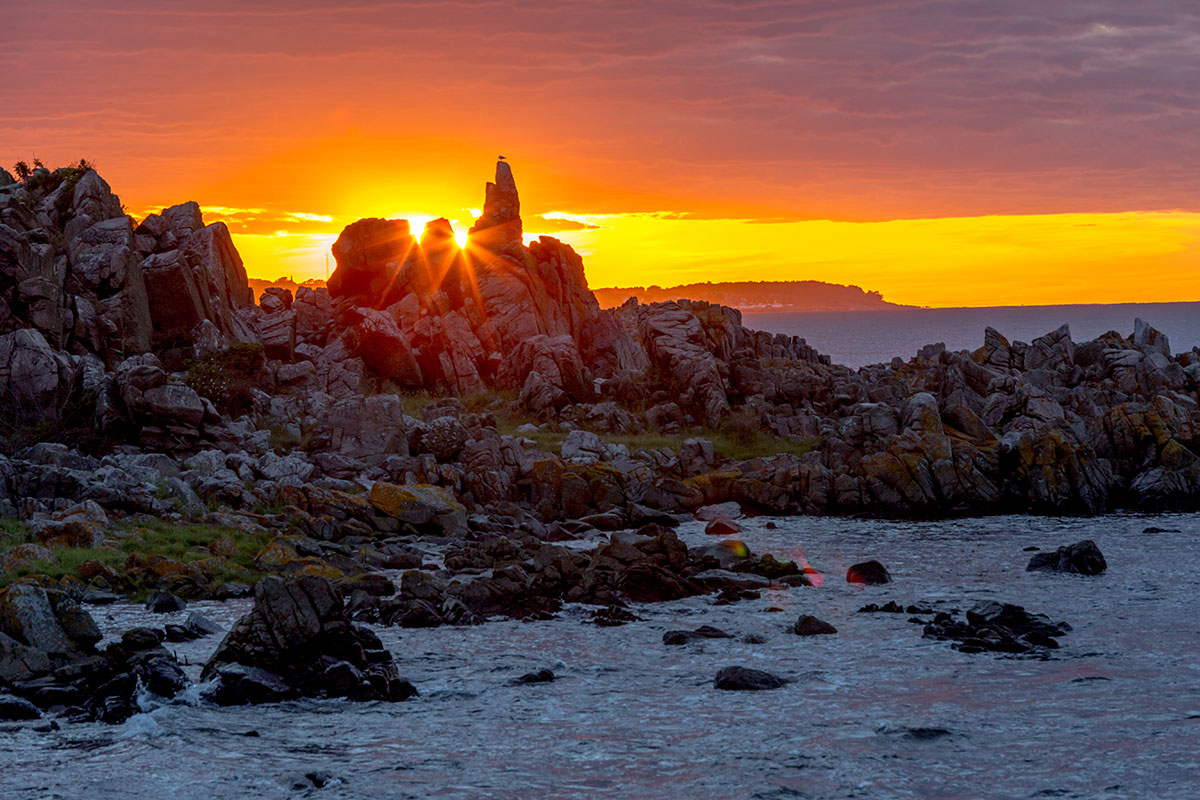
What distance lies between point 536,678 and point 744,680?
5601 millimetres

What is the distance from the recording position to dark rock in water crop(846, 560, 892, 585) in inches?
1702

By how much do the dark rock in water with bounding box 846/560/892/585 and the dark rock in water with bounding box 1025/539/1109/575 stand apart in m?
6.18

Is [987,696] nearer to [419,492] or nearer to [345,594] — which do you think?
[345,594]

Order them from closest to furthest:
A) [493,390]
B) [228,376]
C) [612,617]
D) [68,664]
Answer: [68,664]
[612,617]
[228,376]
[493,390]

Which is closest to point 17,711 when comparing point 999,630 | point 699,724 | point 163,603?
point 163,603

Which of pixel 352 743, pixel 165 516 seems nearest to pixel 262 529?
pixel 165 516

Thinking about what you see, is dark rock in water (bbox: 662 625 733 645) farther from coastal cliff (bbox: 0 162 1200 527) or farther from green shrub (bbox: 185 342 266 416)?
green shrub (bbox: 185 342 266 416)

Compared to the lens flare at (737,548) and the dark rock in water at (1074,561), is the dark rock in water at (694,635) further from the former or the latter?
the dark rock in water at (1074,561)

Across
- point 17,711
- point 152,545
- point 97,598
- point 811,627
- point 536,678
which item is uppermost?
point 152,545

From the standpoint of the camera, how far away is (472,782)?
2320 cm

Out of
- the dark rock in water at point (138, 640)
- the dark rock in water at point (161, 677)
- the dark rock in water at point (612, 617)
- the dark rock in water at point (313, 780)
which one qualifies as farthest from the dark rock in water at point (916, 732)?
the dark rock in water at point (138, 640)

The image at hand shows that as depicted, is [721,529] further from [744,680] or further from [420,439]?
[744,680]

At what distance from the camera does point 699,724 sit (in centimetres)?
2675

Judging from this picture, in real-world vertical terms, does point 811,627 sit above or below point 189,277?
below
